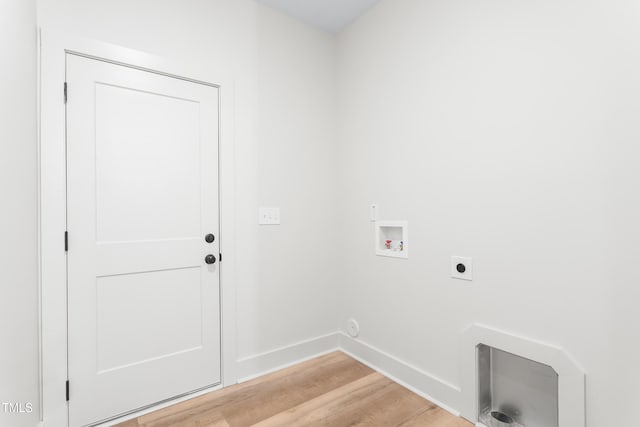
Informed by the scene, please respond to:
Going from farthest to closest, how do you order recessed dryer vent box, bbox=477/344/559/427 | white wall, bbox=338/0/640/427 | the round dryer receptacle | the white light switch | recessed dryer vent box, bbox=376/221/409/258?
the round dryer receptacle, the white light switch, recessed dryer vent box, bbox=376/221/409/258, recessed dryer vent box, bbox=477/344/559/427, white wall, bbox=338/0/640/427

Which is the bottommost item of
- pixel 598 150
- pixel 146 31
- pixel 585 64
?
pixel 598 150

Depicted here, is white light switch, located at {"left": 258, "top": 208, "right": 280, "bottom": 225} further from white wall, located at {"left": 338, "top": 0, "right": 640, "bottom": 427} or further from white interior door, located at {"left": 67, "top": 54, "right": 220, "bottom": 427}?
white wall, located at {"left": 338, "top": 0, "right": 640, "bottom": 427}

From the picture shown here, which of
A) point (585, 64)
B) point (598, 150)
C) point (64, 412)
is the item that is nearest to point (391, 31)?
point (585, 64)

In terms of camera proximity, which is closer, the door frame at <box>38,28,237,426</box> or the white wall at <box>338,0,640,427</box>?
the white wall at <box>338,0,640,427</box>

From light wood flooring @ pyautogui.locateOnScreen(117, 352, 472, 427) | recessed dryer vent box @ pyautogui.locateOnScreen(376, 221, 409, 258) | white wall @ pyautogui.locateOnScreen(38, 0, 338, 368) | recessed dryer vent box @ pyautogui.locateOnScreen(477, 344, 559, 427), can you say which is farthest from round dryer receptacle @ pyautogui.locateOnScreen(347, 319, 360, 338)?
recessed dryer vent box @ pyautogui.locateOnScreen(477, 344, 559, 427)

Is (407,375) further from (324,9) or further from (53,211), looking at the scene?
(324,9)

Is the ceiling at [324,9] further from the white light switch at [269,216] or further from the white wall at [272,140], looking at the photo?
the white light switch at [269,216]

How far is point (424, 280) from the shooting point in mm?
1904

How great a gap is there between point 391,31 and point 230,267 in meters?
1.99

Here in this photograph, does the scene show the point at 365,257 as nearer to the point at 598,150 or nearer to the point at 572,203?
the point at 572,203

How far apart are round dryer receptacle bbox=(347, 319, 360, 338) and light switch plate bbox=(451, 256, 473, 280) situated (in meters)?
0.99

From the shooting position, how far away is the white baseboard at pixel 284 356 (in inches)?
82.7

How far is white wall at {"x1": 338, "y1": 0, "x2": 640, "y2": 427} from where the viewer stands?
1208 mm

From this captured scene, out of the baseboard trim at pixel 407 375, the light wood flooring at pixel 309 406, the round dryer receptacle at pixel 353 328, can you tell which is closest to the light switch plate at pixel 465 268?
the baseboard trim at pixel 407 375
